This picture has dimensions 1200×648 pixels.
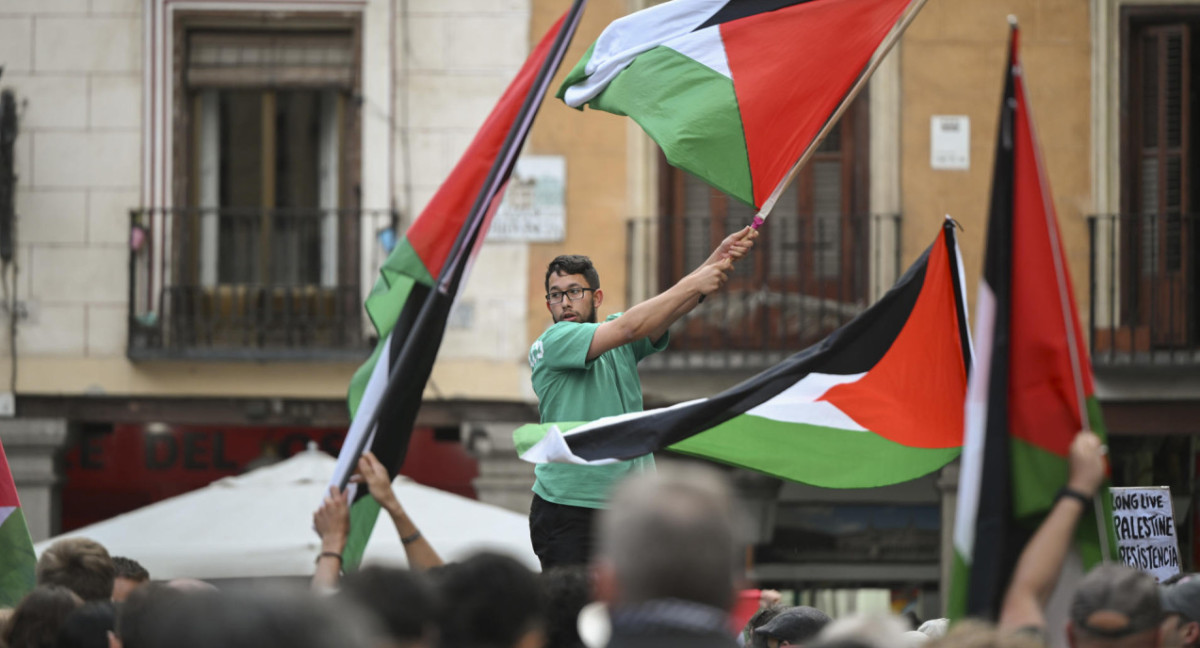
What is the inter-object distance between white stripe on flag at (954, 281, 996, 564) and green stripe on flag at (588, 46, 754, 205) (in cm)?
196

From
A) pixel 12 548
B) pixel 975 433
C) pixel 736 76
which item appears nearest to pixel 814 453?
pixel 736 76

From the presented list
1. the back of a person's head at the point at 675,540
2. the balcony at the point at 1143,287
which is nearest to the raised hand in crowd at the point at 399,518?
the back of a person's head at the point at 675,540

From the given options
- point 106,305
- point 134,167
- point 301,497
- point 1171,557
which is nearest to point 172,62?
point 134,167

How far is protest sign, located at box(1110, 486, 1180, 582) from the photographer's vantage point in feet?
20.8

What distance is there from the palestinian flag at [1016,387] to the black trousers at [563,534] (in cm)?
178

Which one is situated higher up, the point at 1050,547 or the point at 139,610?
the point at 1050,547

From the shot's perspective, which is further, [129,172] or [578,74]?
[129,172]

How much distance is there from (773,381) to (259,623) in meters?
3.61

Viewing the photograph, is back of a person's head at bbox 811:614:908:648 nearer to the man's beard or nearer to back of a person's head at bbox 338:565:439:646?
back of a person's head at bbox 338:565:439:646

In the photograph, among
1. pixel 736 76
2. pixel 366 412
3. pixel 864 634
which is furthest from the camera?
pixel 736 76

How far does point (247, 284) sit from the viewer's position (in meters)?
12.9

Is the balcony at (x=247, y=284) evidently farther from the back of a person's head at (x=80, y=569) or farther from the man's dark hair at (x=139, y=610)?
the man's dark hair at (x=139, y=610)

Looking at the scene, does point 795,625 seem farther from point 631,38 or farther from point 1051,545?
point 631,38

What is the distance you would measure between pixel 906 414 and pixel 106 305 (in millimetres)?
8396
